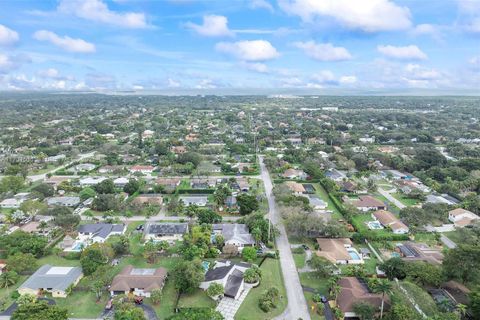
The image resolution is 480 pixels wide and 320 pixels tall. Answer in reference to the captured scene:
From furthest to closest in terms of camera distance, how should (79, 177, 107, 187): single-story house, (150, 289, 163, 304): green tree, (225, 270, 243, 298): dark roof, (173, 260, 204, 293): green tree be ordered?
(79, 177, 107, 187): single-story house → (173, 260, 204, 293): green tree → (225, 270, 243, 298): dark roof → (150, 289, 163, 304): green tree

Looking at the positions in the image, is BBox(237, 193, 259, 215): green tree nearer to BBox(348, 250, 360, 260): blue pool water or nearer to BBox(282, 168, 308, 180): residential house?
BBox(348, 250, 360, 260): blue pool water

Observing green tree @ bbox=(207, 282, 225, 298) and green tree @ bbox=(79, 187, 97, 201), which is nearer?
green tree @ bbox=(207, 282, 225, 298)

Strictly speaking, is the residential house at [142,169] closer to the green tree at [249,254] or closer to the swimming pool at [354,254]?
the green tree at [249,254]

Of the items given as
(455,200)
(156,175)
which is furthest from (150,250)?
(455,200)

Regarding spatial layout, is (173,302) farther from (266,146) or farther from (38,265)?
(266,146)

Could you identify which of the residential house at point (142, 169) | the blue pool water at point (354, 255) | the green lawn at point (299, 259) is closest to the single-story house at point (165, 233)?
the green lawn at point (299, 259)

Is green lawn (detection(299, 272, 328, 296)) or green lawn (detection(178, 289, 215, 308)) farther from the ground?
green lawn (detection(299, 272, 328, 296))

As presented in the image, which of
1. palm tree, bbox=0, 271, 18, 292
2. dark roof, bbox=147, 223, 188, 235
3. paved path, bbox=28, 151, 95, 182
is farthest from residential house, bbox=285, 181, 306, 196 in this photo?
paved path, bbox=28, 151, 95, 182
